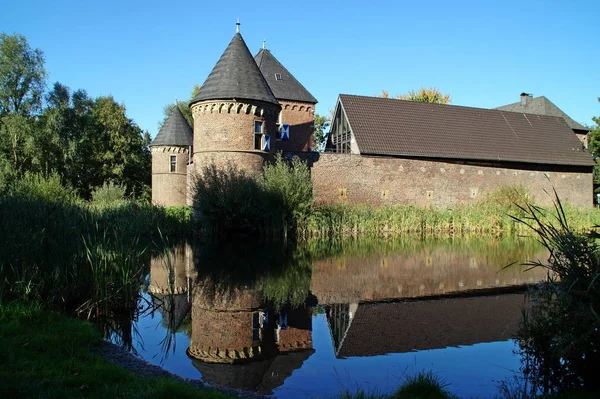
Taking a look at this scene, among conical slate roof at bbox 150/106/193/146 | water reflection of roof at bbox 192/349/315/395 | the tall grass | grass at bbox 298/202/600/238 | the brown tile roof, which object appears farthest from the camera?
conical slate roof at bbox 150/106/193/146

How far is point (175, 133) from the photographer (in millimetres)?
28219

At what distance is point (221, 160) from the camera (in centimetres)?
1905

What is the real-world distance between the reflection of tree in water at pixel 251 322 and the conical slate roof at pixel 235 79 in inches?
359

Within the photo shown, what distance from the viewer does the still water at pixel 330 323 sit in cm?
476

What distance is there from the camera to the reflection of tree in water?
15.9 ft

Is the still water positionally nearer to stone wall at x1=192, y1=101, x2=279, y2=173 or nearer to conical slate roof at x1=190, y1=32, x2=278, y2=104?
stone wall at x1=192, y1=101, x2=279, y2=173

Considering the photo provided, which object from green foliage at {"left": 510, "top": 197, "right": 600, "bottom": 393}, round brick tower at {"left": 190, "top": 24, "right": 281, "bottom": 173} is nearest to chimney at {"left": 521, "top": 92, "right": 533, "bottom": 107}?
round brick tower at {"left": 190, "top": 24, "right": 281, "bottom": 173}

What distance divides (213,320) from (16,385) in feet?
11.2

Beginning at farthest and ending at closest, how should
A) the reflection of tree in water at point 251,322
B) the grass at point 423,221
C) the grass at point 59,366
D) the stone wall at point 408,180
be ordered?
the stone wall at point 408,180 < the grass at point 423,221 < the reflection of tree in water at point 251,322 < the grass at point 59,366

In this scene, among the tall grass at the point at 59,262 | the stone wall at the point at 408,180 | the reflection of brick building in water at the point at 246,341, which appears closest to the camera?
the reflection of brick building in water at the point at 246,341

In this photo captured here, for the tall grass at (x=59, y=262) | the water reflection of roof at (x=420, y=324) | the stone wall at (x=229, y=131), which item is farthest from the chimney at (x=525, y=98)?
the tall grass at (x=59, y=262)

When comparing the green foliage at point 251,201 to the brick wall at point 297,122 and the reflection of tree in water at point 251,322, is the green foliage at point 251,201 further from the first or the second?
the brick wall at point 297,122

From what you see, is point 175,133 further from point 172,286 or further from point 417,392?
point 417,392

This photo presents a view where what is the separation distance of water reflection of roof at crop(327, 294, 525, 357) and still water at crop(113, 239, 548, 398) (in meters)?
0.01
